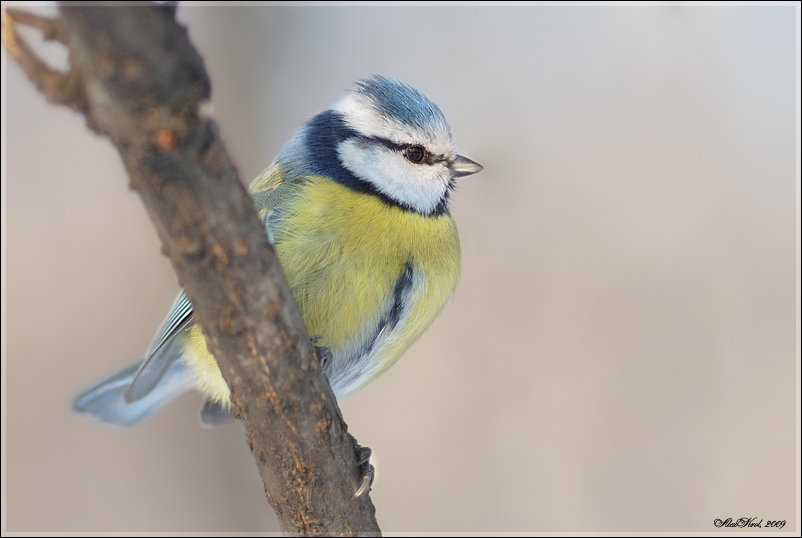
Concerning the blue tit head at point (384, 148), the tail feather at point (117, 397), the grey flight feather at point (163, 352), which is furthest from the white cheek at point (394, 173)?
the tail feather at point (117, 397)

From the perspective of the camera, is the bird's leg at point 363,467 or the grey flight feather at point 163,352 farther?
the grey flight feather at point 163,352

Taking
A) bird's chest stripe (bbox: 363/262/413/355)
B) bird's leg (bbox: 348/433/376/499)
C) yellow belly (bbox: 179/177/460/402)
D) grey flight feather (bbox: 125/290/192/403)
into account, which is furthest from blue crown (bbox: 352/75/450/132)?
bird's leg (bbox: 348/433/376/499)

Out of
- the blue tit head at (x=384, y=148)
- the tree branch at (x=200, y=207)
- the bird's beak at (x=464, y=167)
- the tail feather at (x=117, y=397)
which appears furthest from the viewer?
the tail feather at (x=117, y=397)

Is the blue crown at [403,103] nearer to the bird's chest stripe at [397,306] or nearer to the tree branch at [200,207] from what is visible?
the bird's chest stripe at [397,306]

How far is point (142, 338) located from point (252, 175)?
3.37 ft

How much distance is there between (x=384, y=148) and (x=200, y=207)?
920mm

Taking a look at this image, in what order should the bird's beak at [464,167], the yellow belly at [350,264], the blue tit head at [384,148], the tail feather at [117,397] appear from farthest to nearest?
1. the tail feather at [117,397]
2. the bird's beak at [464,167]
3. the blue tit head at [384,148]
4. the yellow belly at [350,264]

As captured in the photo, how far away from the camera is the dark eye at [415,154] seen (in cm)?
162

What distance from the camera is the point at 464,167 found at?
169 centimetres

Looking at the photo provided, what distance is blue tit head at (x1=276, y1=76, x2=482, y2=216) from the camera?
154 cm

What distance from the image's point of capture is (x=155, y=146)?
0.66 meters

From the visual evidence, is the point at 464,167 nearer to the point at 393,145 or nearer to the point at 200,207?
the point at 393,145

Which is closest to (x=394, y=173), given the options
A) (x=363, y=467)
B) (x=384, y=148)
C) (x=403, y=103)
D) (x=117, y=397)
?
(x=384, y=148)

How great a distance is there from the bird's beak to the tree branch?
0.82 meters
